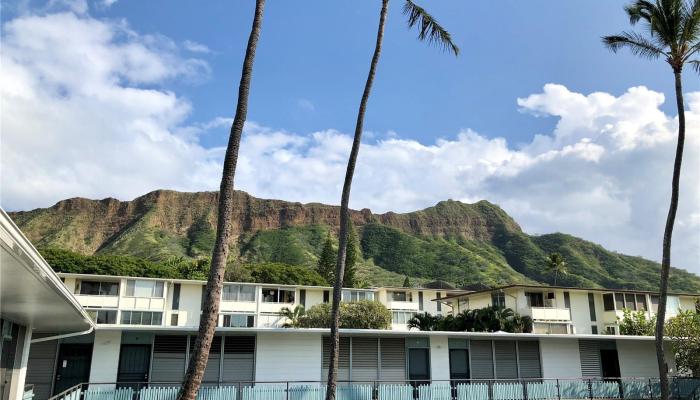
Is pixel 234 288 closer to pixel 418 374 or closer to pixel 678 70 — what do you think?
pixel 418 374

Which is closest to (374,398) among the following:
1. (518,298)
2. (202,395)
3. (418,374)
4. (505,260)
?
(418,374)

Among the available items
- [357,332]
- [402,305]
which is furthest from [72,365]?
[402,305]

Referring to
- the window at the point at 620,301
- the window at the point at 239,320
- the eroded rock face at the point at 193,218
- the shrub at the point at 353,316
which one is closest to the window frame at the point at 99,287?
the window at the point at 239,320

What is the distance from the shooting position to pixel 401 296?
6450 centimetres

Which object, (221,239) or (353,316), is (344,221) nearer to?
(221,239)

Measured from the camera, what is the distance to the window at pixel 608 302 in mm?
46234

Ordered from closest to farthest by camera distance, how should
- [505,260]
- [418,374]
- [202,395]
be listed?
[202,395] < [418,374] < [505,260]

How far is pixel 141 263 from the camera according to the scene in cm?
8694

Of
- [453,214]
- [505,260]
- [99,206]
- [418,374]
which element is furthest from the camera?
[453,214]

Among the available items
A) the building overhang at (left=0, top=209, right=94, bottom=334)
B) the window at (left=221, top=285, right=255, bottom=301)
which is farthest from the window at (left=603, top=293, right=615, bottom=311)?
the building overhang at (left=0, top=209, right=94, bottom=334)

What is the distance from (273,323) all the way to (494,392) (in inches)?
1383

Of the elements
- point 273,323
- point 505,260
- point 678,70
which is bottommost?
point 273,323

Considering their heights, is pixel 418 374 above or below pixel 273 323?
below

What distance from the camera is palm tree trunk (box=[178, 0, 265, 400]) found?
946 centimetres
